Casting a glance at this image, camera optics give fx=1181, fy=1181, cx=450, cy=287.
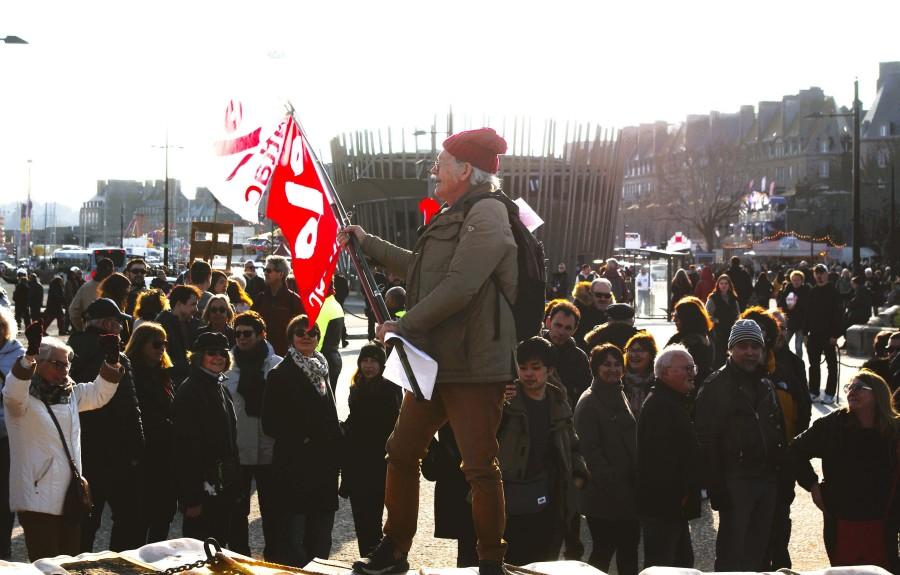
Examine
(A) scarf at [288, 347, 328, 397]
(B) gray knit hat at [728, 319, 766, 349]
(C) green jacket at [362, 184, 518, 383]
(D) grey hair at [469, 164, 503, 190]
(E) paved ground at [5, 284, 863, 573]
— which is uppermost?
(D) grey hair at [469, 164, 503, 190]

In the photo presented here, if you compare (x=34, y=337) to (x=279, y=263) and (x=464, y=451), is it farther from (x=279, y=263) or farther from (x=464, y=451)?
(x=279, y=263)

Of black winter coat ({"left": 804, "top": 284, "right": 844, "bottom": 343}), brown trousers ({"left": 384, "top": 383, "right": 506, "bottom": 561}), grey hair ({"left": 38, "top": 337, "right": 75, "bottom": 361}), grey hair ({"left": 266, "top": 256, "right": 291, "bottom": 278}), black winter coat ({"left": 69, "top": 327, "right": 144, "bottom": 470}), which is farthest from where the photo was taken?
black winter coat ({"left": 804, "top": 284, "right": 844, "bottom": 343})

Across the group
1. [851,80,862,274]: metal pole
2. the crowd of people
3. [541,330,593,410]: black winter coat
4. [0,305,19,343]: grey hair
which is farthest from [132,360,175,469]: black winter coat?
[851,80,862,274]: metal pole

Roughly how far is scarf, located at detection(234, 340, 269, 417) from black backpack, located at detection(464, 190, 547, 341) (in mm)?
3560

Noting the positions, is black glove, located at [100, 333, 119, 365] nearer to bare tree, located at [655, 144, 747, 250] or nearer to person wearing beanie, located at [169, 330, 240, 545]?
person wearing beanie, located at [169, 330, 240, 545]

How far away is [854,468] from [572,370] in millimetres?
2517

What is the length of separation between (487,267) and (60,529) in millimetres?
2915

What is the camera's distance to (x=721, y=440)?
677 cm

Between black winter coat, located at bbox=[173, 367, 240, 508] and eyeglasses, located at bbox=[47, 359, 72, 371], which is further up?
eyeglasses, located at bbox=[47, 359, 72, 371]

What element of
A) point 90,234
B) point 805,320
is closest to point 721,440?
point 805,320

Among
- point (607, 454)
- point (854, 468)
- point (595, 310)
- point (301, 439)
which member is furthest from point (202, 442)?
point (595, 310)

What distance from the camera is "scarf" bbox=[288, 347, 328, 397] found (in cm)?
723

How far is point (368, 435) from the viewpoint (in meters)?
7.35

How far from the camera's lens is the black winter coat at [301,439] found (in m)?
7.04
